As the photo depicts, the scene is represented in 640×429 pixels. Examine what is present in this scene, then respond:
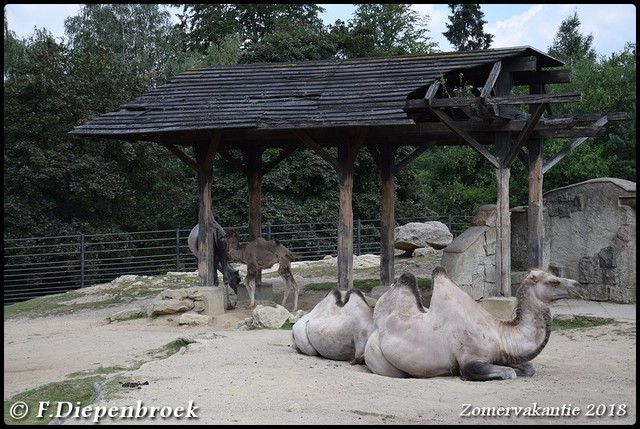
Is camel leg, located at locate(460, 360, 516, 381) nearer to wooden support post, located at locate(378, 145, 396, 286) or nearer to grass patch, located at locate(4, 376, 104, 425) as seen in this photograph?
grass patch, located at locate(4, 376, 104, 425)

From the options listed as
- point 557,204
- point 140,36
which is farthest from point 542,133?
point 140,36

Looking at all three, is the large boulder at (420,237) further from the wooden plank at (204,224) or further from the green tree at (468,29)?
the green tree at (468,29)

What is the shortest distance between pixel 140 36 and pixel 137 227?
48.3 feet

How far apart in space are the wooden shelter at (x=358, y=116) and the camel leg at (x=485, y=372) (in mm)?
5770

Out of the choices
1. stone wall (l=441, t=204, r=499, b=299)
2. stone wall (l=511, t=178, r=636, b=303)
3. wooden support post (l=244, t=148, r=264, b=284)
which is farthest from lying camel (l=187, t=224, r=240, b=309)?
stone wall (l=511, t=178, r=636, b=303)

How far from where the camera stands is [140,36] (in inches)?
1634

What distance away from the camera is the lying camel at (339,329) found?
10.1 metres

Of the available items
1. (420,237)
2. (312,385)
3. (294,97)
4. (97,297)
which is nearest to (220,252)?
(294,97)

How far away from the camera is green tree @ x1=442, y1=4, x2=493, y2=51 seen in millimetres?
45344

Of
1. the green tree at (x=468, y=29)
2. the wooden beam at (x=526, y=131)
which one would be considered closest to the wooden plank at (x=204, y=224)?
the wooden beam at (x=526, y=131)

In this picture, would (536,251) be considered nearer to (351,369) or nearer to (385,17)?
(351,369)

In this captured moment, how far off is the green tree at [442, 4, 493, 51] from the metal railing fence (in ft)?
55.0

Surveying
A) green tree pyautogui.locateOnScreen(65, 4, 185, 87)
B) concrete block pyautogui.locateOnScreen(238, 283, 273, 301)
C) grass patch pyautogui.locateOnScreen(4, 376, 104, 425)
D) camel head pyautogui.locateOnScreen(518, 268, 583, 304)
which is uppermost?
green tree pyautogui.locateOnScreen(65, 4, 185, 87)

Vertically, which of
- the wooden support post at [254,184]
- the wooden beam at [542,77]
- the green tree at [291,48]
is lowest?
the wooden support post at [254,184]
